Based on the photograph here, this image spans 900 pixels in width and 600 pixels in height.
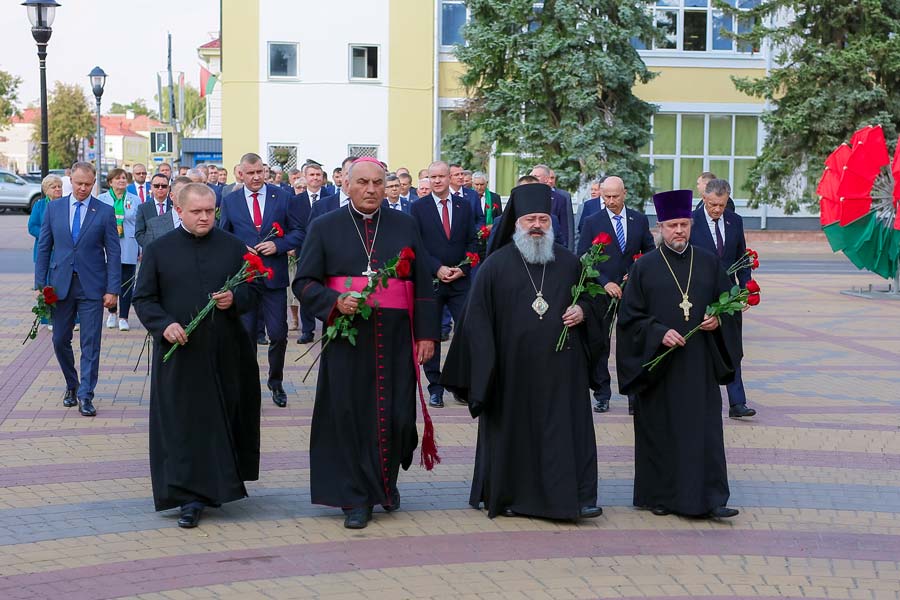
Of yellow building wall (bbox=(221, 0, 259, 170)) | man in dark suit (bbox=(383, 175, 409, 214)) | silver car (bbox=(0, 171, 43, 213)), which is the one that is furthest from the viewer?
silver car (bbox=(0, 171, 43, 213))

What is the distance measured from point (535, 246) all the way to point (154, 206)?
8.67 meters

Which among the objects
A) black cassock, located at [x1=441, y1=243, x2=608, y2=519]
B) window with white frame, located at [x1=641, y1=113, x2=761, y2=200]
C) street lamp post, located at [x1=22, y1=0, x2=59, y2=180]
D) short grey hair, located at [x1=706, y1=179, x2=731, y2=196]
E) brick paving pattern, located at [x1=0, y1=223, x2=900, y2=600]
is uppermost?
street lamp post, located at [x1=22, y1=0, x2=59, y2=180]

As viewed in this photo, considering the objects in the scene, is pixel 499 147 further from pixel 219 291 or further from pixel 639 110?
pixel 219 291

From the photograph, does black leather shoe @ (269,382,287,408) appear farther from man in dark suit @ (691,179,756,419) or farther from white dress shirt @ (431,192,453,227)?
man in dark suit @ (691,179,756,419)

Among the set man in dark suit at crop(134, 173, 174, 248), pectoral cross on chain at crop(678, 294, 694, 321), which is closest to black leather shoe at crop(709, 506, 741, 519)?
pectoral cross on chain at crop(678, 294, 694, 321)

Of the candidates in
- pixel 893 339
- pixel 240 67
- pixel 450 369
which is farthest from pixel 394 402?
pixel 240 67

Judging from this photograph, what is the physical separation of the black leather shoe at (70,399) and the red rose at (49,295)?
91 cm

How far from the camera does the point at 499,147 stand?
33.3m

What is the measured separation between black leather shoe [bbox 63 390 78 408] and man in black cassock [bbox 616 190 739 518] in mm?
5214

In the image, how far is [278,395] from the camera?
1108 centimetres

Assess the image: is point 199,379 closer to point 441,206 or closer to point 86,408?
point 86,408

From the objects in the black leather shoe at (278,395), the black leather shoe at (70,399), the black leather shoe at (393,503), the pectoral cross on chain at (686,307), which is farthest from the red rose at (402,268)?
the black leather shoe at (70,399)

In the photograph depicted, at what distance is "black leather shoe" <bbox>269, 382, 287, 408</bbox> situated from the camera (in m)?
11.0

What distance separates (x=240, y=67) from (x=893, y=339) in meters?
26.0
